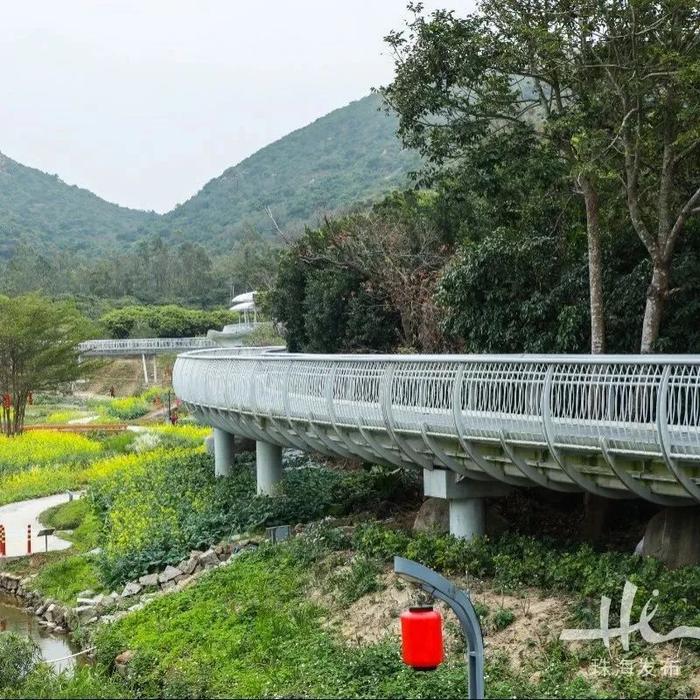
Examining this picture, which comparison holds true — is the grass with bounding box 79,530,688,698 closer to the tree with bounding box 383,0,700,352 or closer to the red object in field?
the red object in field

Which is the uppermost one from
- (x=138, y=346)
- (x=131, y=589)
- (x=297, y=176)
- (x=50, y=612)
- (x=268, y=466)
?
(x=297, y=176)

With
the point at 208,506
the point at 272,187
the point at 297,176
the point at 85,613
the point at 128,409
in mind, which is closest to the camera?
the point at 85,613

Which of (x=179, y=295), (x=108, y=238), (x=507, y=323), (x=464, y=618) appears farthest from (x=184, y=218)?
(x=464, y=618)

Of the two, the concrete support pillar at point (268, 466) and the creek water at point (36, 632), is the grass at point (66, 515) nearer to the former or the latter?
the creek water at point (36, 632)

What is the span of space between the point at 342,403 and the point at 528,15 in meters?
6.81

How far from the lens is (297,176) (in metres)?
179

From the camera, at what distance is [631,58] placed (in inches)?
663

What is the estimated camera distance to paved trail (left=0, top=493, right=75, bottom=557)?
976 inches

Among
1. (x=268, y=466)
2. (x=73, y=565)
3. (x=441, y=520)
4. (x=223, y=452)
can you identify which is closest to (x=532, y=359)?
(x=441, y=520)

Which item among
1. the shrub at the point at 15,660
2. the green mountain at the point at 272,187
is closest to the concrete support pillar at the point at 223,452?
the shrub at the point at 15,660

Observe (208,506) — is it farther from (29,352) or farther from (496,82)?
(29,352)

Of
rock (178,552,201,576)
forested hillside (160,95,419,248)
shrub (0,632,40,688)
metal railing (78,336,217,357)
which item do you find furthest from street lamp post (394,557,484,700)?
forested hillside (160,95,419,248)

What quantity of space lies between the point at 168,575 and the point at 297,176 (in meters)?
163

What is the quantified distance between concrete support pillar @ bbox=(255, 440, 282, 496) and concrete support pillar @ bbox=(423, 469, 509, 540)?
7271 millimetres
